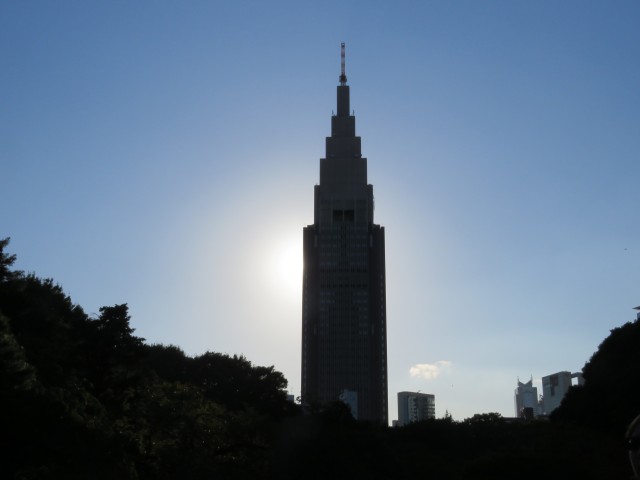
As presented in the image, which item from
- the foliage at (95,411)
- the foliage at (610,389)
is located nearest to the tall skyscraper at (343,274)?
the foliage at (610,389)

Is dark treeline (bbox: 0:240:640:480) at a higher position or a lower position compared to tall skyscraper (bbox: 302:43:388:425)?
lower

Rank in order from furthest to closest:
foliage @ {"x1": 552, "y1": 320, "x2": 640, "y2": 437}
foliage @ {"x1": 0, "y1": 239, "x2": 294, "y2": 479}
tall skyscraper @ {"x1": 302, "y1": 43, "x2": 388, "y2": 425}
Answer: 1. tall skyscraper @ {"x1": 302, "y1": 43, "x2": 388, "y2": 425}
2. foliage @ {"x1": 552, "y1": 320, "x2": 640, "y2": 437}
3. foliage @ {"x1": 0, "y1": 239, "x2": 294, "y2": 479}

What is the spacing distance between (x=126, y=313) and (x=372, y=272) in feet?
371

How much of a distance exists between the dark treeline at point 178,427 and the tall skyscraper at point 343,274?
87909mm

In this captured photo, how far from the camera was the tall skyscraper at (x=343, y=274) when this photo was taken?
151 m

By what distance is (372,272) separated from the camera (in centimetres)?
15600

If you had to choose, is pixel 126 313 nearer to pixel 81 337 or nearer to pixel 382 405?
pixel 81 337

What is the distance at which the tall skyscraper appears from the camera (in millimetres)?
151000

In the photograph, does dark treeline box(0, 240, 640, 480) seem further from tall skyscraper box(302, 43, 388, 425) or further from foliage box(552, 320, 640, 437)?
tall skyscraper box(302, 43, 388, 425)

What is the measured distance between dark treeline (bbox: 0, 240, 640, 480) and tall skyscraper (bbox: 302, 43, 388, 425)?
87909 mm

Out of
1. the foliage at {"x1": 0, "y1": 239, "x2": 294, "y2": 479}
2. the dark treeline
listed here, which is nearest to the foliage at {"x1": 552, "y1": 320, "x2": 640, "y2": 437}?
the dark treeline

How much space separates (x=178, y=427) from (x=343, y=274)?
121197 millimetres

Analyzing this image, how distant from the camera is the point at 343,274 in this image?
15562cm

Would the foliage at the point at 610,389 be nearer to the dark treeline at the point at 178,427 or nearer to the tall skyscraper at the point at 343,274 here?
the dark treeline at the point at 178,427
